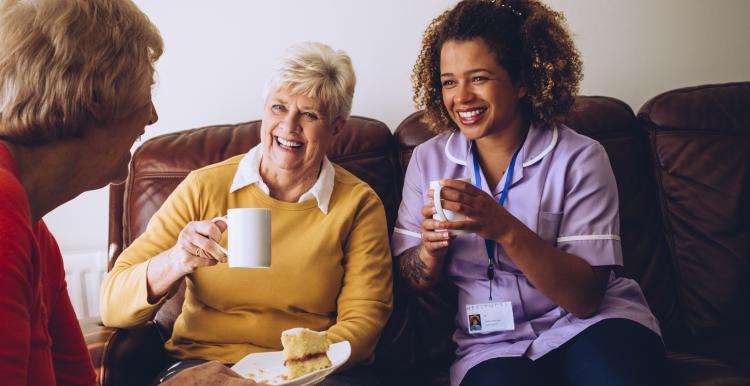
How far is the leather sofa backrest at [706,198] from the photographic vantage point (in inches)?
86.5

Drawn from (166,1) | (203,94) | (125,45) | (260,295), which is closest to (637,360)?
(260,295)

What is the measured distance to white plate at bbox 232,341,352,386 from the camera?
54.1 inches

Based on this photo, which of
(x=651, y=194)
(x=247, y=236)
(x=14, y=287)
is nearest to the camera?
(x=14, y=287)

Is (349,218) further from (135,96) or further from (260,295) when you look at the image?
(135,96)

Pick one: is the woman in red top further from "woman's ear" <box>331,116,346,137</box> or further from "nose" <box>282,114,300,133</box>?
"woman's ear" <box>331,116,346,137</box>

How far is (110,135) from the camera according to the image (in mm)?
1102

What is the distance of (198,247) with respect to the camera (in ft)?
4.96

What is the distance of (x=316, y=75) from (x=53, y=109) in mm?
901

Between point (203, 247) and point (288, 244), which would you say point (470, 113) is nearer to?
point (288, 244)

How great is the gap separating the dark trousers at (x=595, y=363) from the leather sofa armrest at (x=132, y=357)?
0.82 metres

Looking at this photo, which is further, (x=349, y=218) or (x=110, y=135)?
(x=349, y=218)

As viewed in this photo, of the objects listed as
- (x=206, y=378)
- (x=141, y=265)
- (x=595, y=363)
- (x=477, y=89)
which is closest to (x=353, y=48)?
(x=477, y=89)

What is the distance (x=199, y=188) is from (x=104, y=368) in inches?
20.0

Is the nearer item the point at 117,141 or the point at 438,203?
the point at 117,141
